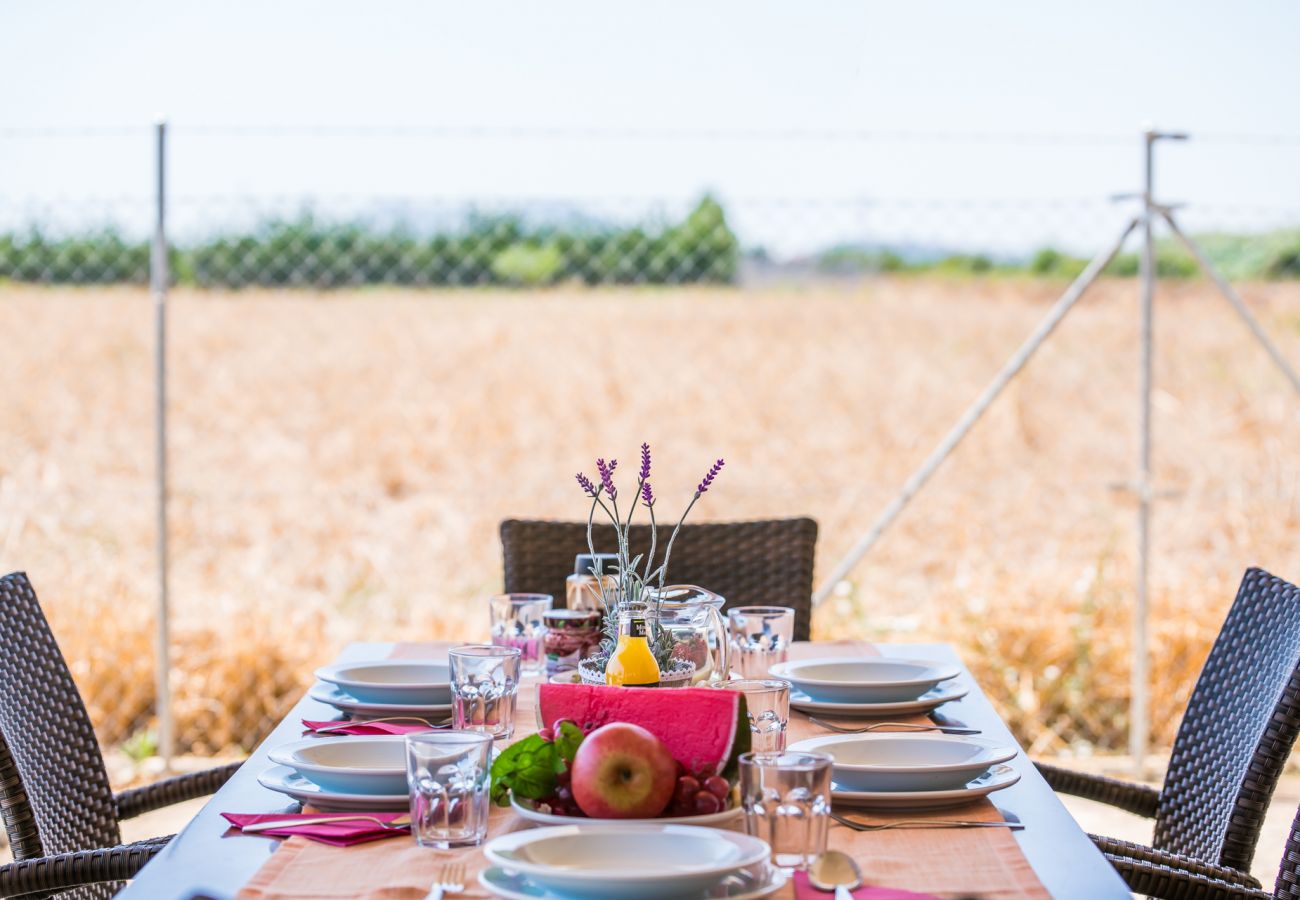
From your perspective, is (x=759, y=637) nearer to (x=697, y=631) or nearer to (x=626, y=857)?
(x=697, y=631)

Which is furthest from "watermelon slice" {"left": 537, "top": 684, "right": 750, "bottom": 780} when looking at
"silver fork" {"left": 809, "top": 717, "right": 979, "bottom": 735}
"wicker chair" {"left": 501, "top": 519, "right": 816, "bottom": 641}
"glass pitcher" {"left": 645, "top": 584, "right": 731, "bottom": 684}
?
"wicker chair" {"left": 501, "top": 519, "right": 816, "bottom": 641}

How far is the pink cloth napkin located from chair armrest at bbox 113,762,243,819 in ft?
2.98

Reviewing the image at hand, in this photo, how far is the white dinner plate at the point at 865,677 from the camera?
Answer: 157 centimetres

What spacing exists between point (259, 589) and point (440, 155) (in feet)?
6.76

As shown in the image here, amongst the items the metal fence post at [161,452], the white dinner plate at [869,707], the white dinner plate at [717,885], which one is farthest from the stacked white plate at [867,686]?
the metal fence post at [161,452]

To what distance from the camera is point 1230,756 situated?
1.58 m

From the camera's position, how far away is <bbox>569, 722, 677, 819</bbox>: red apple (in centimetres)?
102

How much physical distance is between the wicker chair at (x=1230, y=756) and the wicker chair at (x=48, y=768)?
1.09 m

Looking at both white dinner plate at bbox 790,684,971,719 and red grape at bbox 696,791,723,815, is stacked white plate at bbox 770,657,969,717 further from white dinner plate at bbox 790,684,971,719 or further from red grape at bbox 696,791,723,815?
red grape at bbox 696,791,723,815

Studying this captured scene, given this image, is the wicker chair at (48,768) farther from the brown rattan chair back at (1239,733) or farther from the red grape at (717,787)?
the brown rattan chair back at (1239,733)

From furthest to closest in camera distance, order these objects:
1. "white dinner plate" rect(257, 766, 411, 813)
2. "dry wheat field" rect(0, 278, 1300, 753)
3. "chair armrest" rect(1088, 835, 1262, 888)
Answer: "dry wheat field" rect(0, 278, 1300, 753)
"chair armrest" rect(1088, 835, 1262, 888)
"white dinner plate" rect(257, 766, 411, 813)

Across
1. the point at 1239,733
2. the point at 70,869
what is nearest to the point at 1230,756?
the point at 1239,733

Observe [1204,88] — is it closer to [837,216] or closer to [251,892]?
[837,216]

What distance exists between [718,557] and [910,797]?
1107 millimetres
